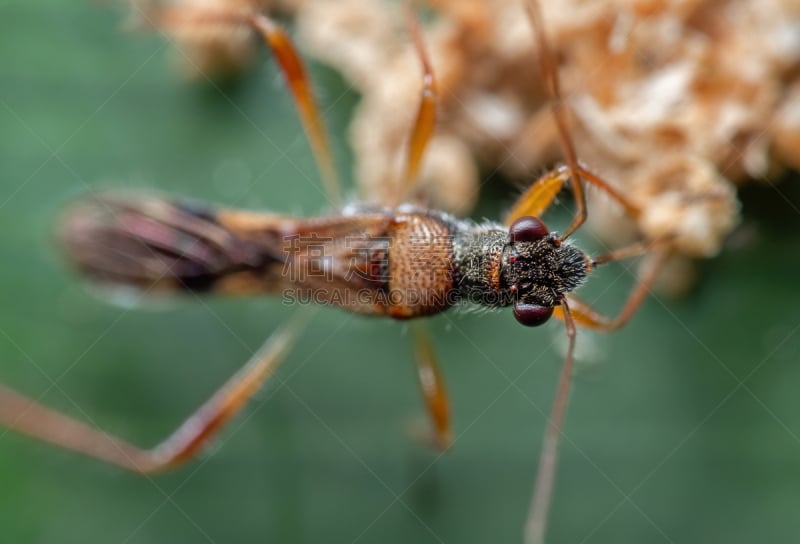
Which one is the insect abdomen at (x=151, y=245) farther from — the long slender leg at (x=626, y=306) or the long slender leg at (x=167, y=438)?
the long slender leg at (x=626, y=306)

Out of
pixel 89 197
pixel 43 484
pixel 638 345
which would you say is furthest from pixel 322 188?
pixel 43 484

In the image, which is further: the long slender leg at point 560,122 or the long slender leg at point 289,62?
the long slender leg at point 289,62

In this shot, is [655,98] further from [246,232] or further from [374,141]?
[246,232]

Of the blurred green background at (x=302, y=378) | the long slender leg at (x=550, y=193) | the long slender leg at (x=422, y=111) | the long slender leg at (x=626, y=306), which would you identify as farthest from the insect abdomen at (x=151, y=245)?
the long slender leg at (x=626, y=306)

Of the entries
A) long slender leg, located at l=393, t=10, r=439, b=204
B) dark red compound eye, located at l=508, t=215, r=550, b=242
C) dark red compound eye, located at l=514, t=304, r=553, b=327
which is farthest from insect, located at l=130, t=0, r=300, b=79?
dark red compound eye, located at l=514, t=304, r=553, b=327

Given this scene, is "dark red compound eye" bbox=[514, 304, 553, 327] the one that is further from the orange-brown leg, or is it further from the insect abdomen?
the insect abdomen

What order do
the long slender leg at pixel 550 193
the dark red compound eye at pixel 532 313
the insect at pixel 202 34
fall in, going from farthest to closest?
the insect at pixel 202 34
the long slender leg at pixel 550 193
the dark red compound eye at pixel 532 313
